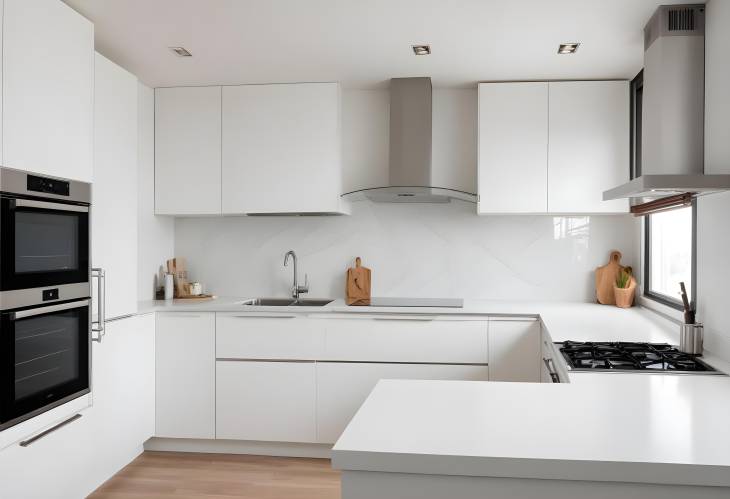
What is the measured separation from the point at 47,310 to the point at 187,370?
1.53m

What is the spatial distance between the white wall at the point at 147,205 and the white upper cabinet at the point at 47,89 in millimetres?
1239

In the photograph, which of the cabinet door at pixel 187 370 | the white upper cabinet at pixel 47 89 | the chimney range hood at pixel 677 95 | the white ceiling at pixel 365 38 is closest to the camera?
the white upper cabinet at pixel 47 89

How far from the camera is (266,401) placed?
3.92 meters

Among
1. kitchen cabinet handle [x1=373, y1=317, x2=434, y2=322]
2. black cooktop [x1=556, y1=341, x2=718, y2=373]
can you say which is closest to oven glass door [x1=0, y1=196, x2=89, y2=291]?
kitchen cabinet handle [x1=373, y1=317, x2=434, y2=322]

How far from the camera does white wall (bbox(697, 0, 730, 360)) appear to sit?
8.11 feet

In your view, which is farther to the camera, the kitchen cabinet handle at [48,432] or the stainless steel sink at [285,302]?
the stainless steel sink at [285,302]

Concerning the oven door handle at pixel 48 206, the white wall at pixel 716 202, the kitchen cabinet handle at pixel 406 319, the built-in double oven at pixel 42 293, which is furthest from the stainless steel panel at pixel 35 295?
the white wall at pixel 716 202

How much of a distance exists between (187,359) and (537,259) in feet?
8.12

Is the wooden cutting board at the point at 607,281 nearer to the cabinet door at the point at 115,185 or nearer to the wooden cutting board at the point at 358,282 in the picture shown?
the wooden cutting board at the point at 358,282

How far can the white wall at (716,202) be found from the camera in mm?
2473

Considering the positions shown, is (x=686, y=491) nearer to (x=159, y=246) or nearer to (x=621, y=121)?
(x=621, y=121)

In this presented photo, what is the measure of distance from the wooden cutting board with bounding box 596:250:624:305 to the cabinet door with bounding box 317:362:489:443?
48.8 inches

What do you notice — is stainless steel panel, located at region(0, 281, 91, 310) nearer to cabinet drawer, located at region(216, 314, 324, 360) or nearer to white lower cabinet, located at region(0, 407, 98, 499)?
white lower cabinet, located at region(0, 407, 98, 499)

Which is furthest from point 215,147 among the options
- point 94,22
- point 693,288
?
point 693,288
